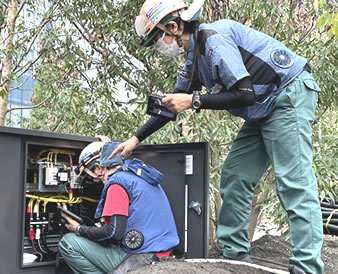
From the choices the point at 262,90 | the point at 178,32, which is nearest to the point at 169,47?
the point at 178,32

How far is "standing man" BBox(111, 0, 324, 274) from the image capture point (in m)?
2.77

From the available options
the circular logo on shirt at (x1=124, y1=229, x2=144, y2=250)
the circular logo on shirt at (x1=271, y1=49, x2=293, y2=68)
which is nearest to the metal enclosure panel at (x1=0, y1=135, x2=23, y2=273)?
the circular logo on shirt at (x1=124, y1=229, x2=144, y2=250)

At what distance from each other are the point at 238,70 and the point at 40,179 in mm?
1874

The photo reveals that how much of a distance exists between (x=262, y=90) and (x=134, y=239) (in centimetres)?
133

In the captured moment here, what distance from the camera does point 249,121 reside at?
3.25 meters

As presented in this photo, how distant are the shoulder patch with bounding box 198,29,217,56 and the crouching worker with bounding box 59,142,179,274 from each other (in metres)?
1.05

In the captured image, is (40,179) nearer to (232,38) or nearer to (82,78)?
(232,38)

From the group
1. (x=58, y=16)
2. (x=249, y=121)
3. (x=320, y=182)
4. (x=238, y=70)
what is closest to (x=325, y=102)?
(x=320, y=182)

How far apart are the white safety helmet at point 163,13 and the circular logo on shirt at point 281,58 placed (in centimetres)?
53

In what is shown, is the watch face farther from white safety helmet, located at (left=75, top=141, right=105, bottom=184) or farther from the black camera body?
white safety helmet, located at (left=75, top=141, right=105, bottom=184)

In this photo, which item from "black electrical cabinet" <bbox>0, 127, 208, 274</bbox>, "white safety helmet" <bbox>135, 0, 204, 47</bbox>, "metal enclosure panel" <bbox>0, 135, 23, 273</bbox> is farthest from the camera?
"black electrical cabinet" <bbox>0, 127, 208, 274</bbox>

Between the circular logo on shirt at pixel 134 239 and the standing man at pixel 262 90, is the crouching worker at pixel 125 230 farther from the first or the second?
the standing man at pixel 262 90

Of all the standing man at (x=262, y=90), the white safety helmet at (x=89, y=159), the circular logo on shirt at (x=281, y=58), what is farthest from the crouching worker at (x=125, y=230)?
the circular logo on shirt at (x=281, y=58)

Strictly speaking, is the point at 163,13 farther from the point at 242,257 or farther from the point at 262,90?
the point at 242,257
